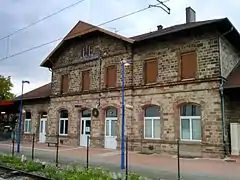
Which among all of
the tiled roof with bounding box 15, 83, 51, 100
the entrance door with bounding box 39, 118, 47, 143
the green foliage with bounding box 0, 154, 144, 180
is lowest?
the green foliage with bounding box 0, 154, 144, 180

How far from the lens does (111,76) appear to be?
20.2 metres

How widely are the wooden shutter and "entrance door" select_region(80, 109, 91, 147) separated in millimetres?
5497

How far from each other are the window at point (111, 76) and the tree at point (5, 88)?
2582 cm

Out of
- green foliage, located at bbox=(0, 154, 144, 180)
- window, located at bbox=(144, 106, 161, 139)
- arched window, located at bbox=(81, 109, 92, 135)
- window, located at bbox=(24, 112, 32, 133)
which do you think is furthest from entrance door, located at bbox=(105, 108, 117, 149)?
window, located at bbox=(24, 112, 32, 133)

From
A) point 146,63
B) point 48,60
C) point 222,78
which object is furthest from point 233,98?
point 48,60

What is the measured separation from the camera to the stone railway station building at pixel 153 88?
15461 mm

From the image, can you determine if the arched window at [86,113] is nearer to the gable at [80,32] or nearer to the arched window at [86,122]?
the arched window at [86,122]

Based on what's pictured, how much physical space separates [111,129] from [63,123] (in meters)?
5.17

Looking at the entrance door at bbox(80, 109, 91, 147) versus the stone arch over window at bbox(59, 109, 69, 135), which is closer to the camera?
the entrance door at bbox(80, 109, 91, 147)

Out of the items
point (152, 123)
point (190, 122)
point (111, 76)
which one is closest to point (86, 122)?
point (111, 76)

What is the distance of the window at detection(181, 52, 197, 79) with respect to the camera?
16.3 meters

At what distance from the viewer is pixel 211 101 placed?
15.3m

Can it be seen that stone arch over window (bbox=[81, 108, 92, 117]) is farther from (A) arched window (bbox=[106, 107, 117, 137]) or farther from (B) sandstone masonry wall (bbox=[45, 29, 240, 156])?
(A) arched window (bbox=[106, 107, 117, 137])

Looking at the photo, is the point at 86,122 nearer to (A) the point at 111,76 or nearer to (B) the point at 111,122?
(B) the point at 111,122
